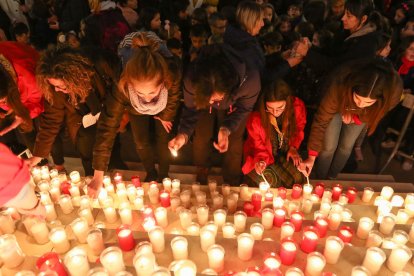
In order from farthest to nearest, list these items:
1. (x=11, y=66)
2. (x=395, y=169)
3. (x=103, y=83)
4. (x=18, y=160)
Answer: (x=395, y=169)
(x=103, y=83)
(x=11, y=66)
(x=18, y=160)

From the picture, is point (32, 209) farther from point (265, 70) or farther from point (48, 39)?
point (48, 39)

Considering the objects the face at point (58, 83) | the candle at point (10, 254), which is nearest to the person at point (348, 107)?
the face at point (58, 83)

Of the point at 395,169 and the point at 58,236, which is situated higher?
the point at 58,236

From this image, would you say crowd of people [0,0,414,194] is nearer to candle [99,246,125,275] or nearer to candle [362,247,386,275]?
candle [99,246,125,275]

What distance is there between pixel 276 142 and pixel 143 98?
1274 millimetres

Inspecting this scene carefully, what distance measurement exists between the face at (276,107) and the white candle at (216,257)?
1.29 m

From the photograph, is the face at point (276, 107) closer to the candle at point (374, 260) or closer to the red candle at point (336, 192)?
the red candle at point (336, 192)

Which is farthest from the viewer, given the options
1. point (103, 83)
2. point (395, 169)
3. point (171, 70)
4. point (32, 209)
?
point (395, 169)

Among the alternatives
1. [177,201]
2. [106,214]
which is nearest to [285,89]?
[177,201]

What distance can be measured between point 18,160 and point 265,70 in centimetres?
201

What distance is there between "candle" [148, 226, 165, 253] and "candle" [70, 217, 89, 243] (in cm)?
46

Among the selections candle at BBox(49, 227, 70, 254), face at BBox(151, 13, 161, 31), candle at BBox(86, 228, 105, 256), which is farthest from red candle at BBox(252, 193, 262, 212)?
face at BBox(151, 13, 161, 31)

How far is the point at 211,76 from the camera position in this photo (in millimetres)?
1994

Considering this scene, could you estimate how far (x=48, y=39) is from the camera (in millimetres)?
4531
